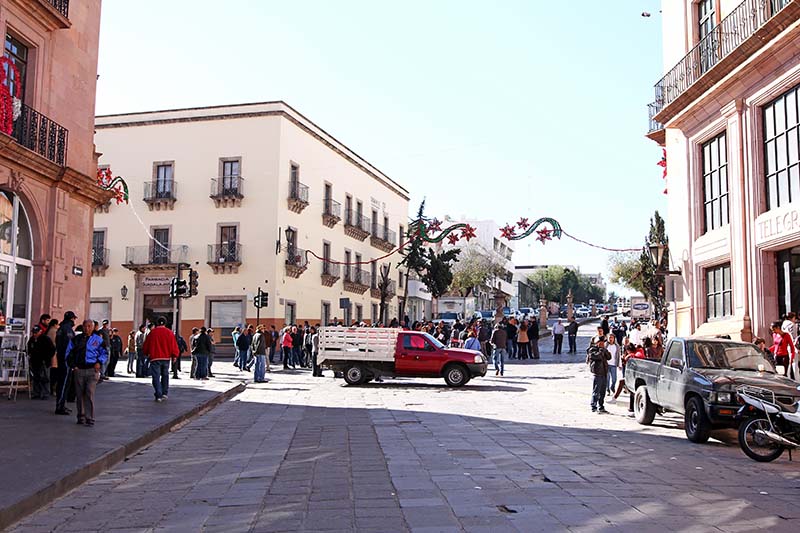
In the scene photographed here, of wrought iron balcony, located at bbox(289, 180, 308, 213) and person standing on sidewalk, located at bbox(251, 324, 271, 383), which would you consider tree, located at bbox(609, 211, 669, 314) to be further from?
wrought iron balcony, located at bbox(289, 180, 308, 213)

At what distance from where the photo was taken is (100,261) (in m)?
43.3

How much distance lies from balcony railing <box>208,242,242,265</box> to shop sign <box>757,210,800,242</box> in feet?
91.6

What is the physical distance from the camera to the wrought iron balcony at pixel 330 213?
152 feet

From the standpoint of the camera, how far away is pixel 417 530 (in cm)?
621

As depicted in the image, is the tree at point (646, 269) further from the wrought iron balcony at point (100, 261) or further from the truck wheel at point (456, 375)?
the wrought iron balcony at point (100, 261)

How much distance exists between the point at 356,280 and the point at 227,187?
12.4 meters

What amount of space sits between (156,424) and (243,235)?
28980 mm

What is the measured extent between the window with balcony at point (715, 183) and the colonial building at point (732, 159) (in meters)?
0.03

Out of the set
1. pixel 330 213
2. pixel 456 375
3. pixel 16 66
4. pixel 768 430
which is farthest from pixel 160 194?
pixel 768 430

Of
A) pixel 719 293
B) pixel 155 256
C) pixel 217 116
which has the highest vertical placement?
pixel 217 116

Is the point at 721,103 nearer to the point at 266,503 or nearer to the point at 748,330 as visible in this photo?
the point at 748,330

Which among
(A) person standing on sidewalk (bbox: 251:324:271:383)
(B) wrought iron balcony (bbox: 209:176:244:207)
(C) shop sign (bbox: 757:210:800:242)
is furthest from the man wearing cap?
(B) wrought iron balcony (bbox: 209:176:244:207)

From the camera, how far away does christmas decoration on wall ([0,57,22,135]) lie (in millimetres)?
16531

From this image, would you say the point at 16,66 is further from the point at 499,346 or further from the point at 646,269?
the point at 646,269
